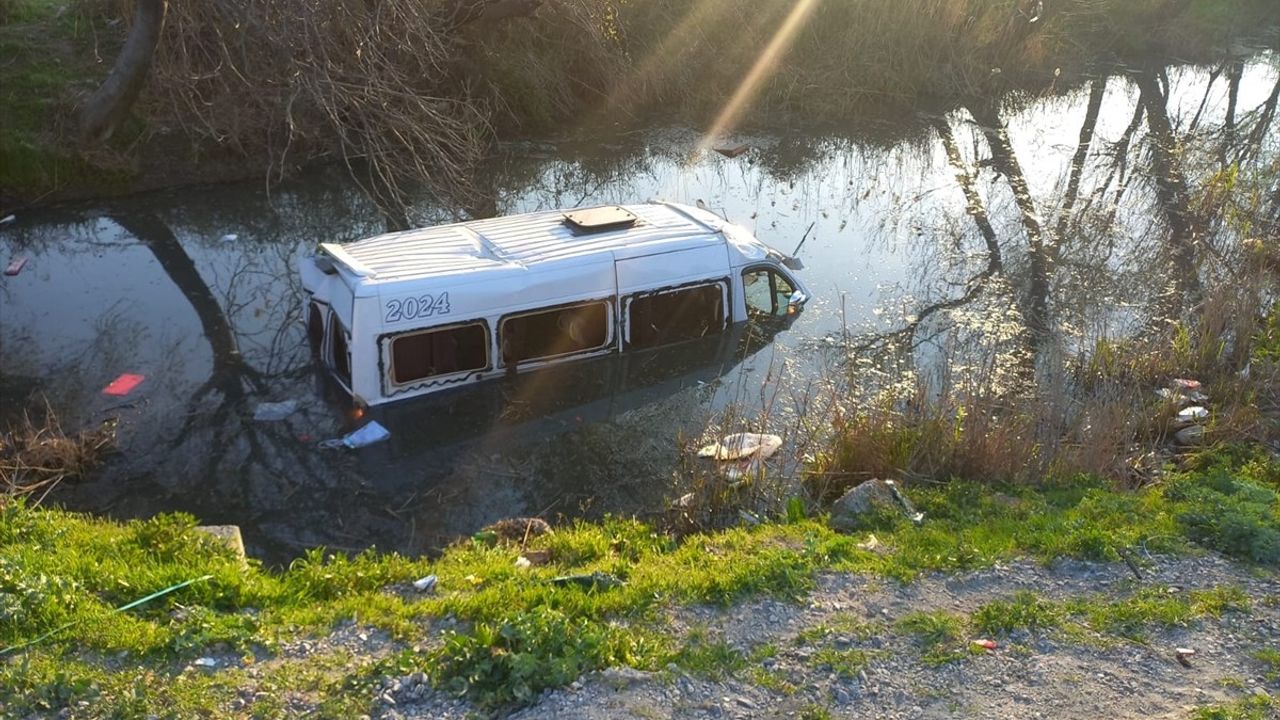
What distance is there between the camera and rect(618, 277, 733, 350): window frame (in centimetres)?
1098

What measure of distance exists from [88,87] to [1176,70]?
25.9 meters

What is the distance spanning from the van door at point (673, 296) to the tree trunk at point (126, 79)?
7.86 meters

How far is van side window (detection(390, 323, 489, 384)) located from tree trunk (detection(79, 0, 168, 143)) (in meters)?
7.02

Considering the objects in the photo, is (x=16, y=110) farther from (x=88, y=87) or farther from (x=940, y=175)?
(x=940, y=175)

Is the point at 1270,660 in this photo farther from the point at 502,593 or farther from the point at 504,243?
the point at 504,243

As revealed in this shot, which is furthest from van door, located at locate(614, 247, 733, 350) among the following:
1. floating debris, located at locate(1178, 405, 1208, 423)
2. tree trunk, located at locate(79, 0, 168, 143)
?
tree trunk, located at locate(79, 0, 168, 143)

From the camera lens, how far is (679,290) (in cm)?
1123

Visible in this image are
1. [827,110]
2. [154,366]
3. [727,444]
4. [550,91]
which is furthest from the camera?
[827,110]

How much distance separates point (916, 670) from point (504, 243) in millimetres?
6726

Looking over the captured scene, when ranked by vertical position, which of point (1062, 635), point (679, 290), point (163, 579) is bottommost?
point (1062, 635)

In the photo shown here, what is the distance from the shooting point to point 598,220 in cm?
1132

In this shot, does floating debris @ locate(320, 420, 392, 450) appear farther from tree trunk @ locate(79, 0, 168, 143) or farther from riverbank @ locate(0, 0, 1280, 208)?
tree trunk @ locate(79, 0, 168, 143)

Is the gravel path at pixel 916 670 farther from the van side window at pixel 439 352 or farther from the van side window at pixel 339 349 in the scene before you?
the van side window at pixel 339 349

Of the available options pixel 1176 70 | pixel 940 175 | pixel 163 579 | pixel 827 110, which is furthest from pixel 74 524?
pixel 1176 70
